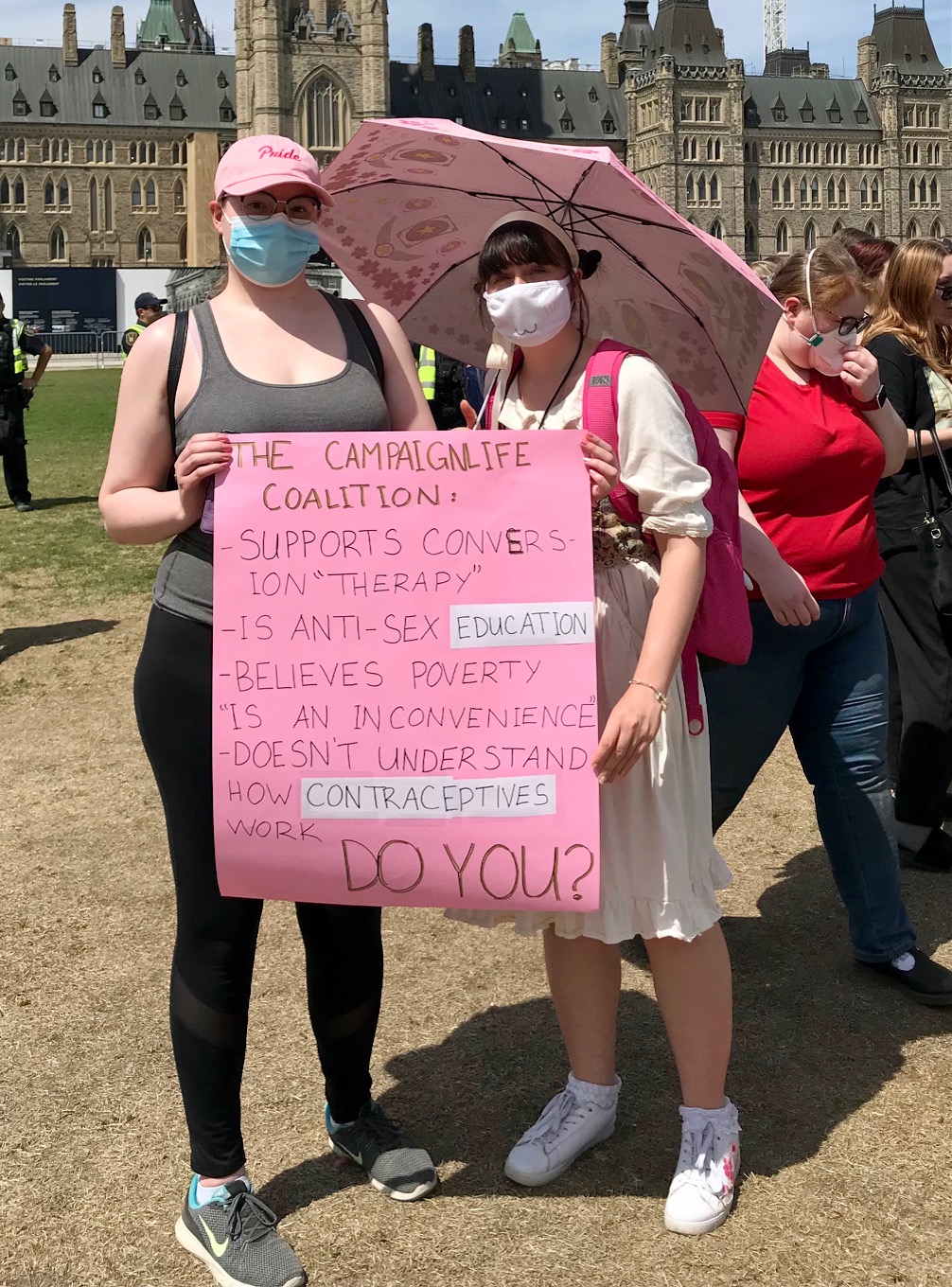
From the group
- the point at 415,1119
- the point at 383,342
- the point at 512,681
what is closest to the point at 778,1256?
the point at 415,1119

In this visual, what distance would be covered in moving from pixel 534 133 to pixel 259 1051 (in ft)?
356

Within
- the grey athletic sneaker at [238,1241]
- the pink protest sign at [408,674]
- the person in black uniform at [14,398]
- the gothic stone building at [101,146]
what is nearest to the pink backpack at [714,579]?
the pink protest sign at [408,674]

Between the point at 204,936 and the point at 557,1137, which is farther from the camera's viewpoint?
the point at 557,1137

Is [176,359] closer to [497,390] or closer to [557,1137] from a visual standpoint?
[497,390]

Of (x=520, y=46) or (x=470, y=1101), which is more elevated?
(x=520, y=46)

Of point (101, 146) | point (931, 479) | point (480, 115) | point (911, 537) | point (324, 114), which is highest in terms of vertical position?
point (480, 115)

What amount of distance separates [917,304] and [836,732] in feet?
4.68

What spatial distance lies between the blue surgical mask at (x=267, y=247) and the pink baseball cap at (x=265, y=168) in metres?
0.06

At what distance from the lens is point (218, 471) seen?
2420 mm

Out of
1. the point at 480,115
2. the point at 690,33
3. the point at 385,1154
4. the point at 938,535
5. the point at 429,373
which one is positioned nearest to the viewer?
the point at 385,1154

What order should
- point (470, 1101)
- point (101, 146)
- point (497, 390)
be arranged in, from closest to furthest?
point (497, 390) < point (470, 1101) < point (101, 146)

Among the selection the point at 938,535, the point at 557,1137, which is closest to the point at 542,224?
the point at 557,1137

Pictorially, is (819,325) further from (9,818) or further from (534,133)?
(534,133)

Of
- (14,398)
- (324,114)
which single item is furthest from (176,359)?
(324,114)
